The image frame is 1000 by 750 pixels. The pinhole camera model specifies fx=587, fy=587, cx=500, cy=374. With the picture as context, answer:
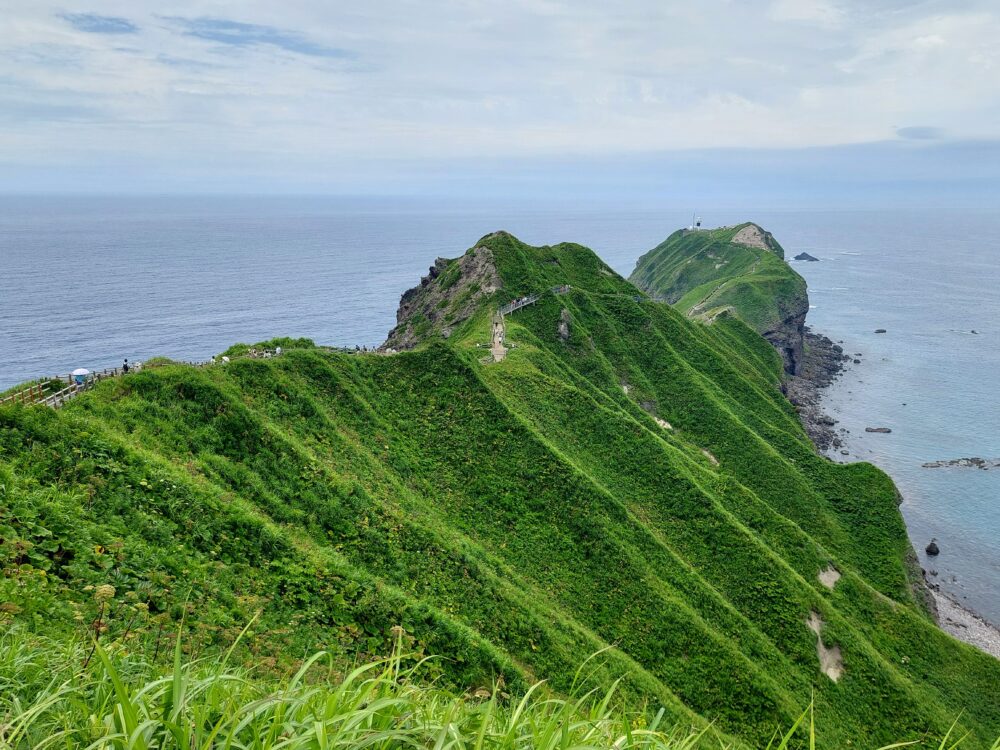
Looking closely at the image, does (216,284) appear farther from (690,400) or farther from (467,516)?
(467,516)

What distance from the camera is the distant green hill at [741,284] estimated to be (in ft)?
407

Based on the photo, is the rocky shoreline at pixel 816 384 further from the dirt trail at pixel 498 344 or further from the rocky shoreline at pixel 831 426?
the dirt trail at pixel 498 344

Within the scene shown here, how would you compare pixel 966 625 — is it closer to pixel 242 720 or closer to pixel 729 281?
pixel 242 720

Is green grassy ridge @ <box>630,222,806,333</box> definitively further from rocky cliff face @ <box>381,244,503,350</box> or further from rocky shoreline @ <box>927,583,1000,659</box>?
rocky shoreline @ <box>927,583,1000,659</box>

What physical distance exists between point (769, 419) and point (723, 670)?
2007 inches

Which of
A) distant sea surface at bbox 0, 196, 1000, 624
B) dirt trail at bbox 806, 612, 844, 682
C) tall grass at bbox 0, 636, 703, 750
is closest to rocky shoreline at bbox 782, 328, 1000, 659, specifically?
distant sea surface at bbox 0, 196, 1000, 624

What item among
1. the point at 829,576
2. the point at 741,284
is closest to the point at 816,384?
the point at 741,284

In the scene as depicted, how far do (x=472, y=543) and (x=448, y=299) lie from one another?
50.1m

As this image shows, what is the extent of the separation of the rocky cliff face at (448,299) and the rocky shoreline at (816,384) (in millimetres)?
56328

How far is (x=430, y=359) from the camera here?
1837 inches

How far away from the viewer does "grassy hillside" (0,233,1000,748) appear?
59.3ft

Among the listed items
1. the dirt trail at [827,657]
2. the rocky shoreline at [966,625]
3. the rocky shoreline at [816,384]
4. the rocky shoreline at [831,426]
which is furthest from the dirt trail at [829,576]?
the rocky shoreline at [816,384]

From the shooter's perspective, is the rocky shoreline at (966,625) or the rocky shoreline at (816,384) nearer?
the rocky shoreline at (966,625)

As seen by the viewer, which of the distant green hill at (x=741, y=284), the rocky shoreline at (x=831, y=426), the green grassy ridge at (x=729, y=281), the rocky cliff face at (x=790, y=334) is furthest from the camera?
the green grassy ridge at (x=729, y=281)
